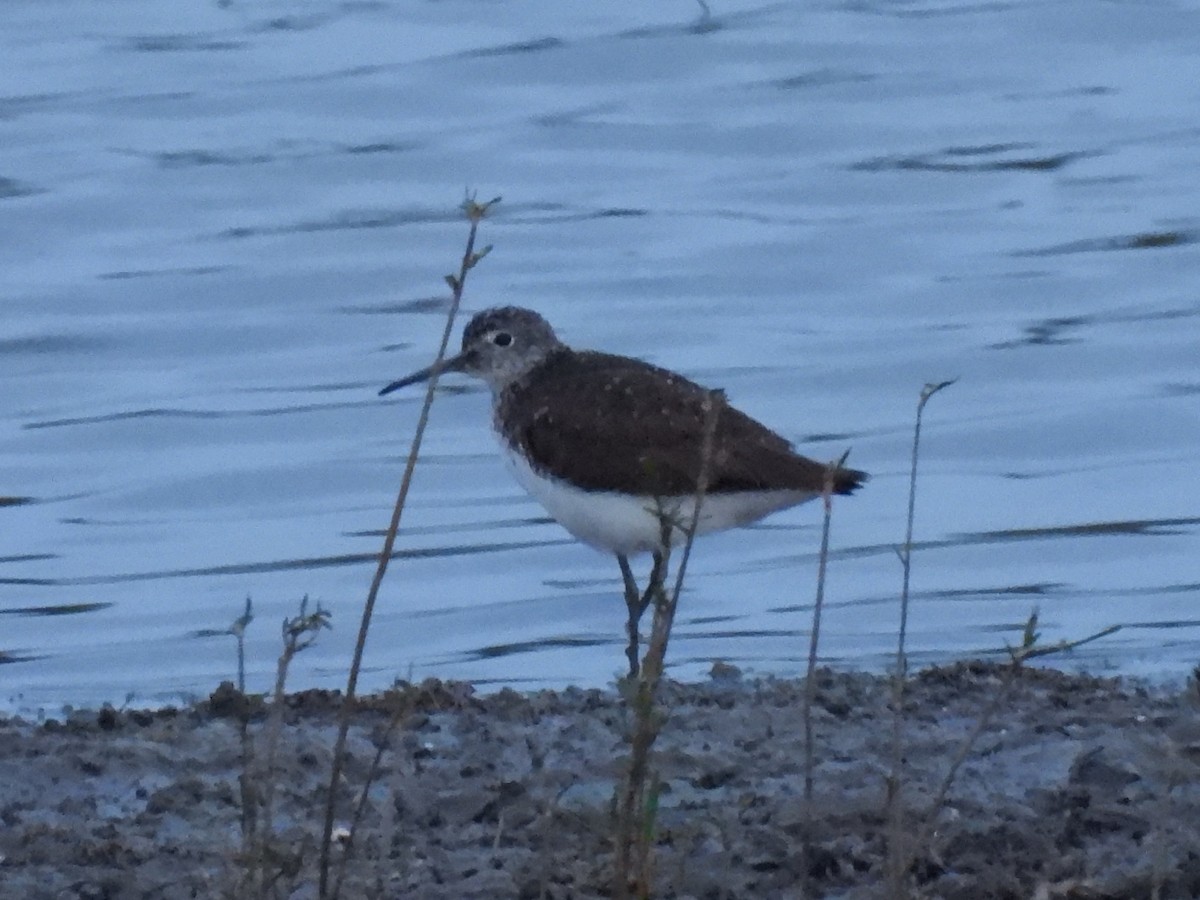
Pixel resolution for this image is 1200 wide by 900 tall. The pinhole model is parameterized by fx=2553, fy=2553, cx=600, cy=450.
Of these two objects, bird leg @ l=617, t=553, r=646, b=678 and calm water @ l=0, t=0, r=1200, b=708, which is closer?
bird leg @ l=617, t=553, r=646, b=678

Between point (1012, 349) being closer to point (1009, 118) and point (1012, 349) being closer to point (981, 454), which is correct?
point (981, 454)

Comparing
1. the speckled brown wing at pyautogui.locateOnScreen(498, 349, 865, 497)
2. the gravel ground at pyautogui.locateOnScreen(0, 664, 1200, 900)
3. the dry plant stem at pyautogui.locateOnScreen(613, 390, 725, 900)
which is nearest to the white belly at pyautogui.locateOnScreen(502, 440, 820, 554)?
the speckled brown wing at pyautogui.locateOnScreen(498, 349, 865, 497)

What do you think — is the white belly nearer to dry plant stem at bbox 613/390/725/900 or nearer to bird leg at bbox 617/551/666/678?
bird leg at bbox 617/551/666/678

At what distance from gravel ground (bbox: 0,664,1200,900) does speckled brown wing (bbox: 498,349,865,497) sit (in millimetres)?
563

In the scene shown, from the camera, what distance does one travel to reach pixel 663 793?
16.8 ft

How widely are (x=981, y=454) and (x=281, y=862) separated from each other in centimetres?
634

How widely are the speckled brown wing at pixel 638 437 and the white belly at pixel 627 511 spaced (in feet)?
0.12

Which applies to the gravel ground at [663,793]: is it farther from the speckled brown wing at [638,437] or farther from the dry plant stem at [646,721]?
the speckled brown wing at [638,437]

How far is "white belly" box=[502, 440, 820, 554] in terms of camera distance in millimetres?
6922

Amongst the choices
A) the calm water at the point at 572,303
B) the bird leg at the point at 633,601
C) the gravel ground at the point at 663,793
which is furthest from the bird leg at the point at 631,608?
the calm water at the point at 572,303

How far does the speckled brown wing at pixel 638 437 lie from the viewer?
22.5 ft

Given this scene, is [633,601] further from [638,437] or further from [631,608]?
[638,437]

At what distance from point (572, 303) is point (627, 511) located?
5.11 m

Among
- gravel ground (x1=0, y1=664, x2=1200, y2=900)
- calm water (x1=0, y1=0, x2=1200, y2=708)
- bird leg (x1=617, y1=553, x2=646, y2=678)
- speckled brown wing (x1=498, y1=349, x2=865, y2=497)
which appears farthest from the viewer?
calm water (x1=0, y1=0, x2=1200, y2=708)
